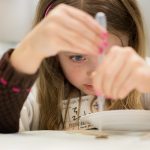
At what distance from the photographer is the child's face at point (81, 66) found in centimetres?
81

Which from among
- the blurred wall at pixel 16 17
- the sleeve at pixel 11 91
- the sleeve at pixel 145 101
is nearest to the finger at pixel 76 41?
the sleeve at pixel 11 91

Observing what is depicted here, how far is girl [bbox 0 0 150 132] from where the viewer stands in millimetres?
541

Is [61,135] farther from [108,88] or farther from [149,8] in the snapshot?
[149,8]

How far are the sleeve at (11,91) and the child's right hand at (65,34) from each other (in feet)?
0.19

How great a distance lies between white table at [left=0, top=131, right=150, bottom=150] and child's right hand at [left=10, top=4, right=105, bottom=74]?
14 centimetres

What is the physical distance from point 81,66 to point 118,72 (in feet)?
0.98

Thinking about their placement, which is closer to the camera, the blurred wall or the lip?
the lip

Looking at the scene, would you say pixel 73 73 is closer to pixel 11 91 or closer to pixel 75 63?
pixel 75 63

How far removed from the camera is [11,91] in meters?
0.68

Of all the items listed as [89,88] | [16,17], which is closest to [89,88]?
[89,88]

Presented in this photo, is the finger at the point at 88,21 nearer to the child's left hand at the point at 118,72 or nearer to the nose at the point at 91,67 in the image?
the child's left hand at the point at 118,72

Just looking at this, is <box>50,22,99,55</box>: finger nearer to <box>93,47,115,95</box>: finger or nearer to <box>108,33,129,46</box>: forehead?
<box>93,47,115,95</box>: finger

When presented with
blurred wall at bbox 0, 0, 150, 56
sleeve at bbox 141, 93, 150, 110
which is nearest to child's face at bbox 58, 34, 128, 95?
sleeve at bbox 141, 93, 150, 110

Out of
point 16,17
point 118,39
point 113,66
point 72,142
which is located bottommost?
point 72,142
